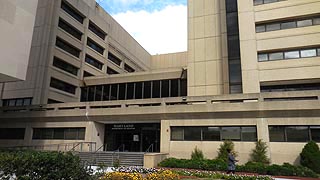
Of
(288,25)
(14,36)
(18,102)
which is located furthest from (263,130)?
(18,102)

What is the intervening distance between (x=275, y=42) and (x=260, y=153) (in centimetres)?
1325

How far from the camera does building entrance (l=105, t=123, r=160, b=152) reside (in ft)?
93.1

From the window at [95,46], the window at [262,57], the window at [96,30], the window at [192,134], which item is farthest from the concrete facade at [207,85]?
the window at [96,30]

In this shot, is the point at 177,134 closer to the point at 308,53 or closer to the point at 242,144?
the point at 242,144

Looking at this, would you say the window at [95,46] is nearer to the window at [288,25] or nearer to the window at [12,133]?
the window at [12,133]

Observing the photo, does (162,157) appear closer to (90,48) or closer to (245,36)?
(245,36)

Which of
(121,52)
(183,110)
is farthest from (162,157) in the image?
(121,52)

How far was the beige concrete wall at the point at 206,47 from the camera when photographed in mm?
30163

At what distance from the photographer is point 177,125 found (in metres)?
24.6

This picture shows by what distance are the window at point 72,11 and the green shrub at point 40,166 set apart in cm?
3511

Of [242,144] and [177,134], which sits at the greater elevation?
[177,134]

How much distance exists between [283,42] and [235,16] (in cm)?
608

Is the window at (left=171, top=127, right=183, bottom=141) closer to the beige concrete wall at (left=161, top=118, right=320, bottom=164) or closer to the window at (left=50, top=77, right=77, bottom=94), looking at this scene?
the beige concrete wall at (left=161, top=118, right=320, bottom=164)

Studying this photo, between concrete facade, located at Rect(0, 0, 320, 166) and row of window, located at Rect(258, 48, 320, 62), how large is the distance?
94 millimetres
